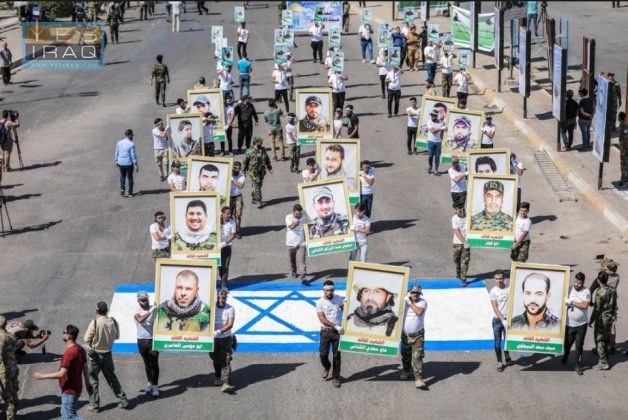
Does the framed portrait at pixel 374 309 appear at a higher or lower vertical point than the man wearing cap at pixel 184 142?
lower

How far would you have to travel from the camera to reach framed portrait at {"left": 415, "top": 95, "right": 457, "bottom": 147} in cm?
3095

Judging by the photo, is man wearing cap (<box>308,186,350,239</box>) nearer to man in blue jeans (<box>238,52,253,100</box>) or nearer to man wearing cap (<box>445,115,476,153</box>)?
man wearing cap (<box>445,115,476,153</box>)

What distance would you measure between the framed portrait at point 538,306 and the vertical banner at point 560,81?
44.5 ft

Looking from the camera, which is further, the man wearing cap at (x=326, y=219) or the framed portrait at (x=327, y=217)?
the man wearing cap at (x=326, y=219)

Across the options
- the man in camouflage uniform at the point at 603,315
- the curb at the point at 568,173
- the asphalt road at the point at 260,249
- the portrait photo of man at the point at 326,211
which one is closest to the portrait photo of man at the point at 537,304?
the man in camouflage uniform at the point at 603,315

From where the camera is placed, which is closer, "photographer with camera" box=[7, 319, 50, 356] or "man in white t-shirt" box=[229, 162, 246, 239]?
"photographer with camera" box=[7, 319, 50, 356]

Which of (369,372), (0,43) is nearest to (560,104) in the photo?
(369,372)

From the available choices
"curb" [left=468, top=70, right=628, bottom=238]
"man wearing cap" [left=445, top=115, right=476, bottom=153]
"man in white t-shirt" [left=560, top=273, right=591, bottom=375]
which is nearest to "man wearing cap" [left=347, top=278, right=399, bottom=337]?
"man in white t-shirt" [left=560, top=273, right=591, bottom=375]

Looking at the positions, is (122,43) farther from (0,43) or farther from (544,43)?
(544,43)

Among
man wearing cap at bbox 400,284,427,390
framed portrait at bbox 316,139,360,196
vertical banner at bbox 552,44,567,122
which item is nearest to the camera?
man wearing cap at bbox 400,284,427,390

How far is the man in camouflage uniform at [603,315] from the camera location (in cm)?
1884

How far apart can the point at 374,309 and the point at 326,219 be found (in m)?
5.13

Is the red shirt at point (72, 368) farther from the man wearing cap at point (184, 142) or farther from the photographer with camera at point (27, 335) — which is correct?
the man wearing cap at point (184, 142)

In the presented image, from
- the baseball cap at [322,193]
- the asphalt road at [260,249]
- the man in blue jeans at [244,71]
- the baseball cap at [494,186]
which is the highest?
the man in blue jeans at [244,71]
